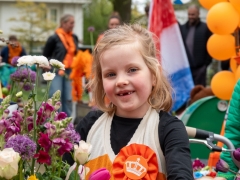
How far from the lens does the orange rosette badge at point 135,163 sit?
7.14 feet

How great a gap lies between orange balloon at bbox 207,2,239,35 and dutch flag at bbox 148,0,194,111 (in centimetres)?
165

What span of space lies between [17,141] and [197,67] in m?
7.45

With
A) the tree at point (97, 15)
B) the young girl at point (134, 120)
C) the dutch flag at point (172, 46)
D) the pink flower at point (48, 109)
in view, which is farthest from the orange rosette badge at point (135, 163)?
the tree at point (97, 15)

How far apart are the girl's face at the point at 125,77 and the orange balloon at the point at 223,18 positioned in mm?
2792

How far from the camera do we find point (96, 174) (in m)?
1.74

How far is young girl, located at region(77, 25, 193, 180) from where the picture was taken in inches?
85.9

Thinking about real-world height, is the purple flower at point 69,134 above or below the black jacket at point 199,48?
above

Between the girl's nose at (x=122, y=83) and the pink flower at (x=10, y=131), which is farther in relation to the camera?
the girl's nose at (x=122, y=83)

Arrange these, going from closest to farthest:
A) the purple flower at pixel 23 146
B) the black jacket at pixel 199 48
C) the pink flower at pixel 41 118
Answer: the purple flower at pixel 23 146
the pink flower at pixel 41 118
the black jacket at pixel 199 48

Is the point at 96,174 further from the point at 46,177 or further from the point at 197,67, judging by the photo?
the point at 197,67

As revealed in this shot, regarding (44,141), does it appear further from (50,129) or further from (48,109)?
Result: (48,109)

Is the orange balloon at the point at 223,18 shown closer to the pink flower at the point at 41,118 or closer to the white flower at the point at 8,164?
the pink flower at the point at 41,118

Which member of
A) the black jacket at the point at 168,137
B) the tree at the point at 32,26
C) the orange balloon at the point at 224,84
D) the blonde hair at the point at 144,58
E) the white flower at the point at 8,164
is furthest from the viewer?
the tree at the point at 32,26

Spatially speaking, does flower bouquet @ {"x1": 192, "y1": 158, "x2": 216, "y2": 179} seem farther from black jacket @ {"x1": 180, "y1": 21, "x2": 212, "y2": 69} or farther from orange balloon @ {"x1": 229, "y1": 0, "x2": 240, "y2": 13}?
black jacket @ {"x1": 180, "y1": 21, "x2": 212, "y2": 69}
